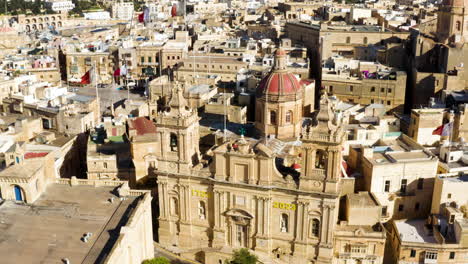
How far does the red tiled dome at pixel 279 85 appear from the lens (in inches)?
2103

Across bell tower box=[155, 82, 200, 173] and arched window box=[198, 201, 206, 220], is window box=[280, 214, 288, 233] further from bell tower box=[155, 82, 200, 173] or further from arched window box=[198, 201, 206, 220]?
bell tower box=[155, 82, 200, 173]

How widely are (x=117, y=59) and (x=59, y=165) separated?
51851 mm

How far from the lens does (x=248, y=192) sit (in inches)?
1802

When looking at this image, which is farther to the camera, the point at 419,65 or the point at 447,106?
the point at 419,65

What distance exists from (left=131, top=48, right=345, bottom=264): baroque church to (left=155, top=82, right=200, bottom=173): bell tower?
3.6 inches

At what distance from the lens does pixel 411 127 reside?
6044cm

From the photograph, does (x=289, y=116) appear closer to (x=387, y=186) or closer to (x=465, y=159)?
(x=387, y=186)

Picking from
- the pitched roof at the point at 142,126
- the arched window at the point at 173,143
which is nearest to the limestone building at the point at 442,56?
the pitched roof at the point at 142,126

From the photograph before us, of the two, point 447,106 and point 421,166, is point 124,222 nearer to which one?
point 421,166

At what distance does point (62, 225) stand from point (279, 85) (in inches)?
1003

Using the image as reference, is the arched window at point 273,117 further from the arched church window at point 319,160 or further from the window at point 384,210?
the window at point 384,210

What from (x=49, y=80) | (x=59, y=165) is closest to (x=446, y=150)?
(x=59, y=165)

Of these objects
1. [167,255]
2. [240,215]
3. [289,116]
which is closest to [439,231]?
[240,215]

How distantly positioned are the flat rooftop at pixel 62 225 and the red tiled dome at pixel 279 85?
731 inches
